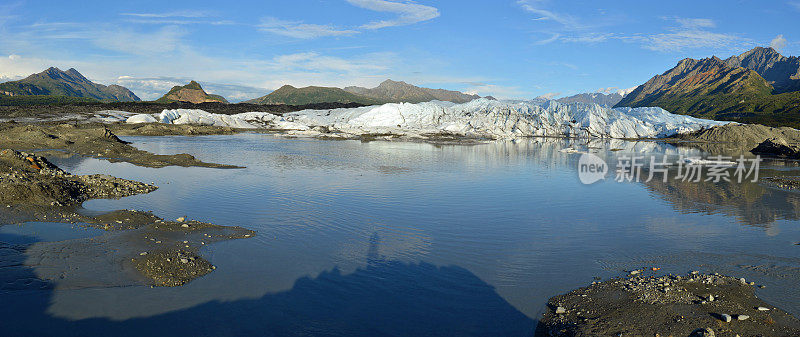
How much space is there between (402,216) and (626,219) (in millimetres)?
8561

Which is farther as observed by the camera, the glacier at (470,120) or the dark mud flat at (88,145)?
the glacier at (470,120)

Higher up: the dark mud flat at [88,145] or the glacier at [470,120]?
the glacier at [470,120]

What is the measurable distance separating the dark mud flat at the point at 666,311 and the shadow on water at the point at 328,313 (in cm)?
88

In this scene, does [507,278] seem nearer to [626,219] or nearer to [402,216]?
[402,216]

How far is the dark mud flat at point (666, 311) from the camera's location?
23.8 feet

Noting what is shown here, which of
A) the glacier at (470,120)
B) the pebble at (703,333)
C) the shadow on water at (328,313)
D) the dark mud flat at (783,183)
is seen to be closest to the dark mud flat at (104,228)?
the shadow on water at (328,313)

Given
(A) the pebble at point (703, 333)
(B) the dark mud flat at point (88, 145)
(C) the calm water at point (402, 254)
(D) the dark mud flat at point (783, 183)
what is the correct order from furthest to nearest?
1. (B) the dark mud flat at point (88, 145)
2. (D) the dark mud flat at point (783, 183)
3. (C) the calm water at point (402, 254)
4. (A) the pebble at point (703, 333)

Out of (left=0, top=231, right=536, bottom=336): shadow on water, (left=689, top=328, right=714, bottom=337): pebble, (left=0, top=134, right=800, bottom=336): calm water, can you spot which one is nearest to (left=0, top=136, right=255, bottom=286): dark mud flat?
(left=0, top=134, right=800, bottom=336): calm water

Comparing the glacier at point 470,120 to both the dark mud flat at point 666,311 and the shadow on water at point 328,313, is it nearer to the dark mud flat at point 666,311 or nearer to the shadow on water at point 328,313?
the shadow on water at point 328,313

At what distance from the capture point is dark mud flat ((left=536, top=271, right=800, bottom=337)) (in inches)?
286

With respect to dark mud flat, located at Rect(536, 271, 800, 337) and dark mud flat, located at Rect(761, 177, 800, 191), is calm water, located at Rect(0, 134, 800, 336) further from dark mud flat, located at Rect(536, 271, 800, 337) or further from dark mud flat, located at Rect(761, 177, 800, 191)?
dark mud flat, located at Rect(761, 177, 800, 191)

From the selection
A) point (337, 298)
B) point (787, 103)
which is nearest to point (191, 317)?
point (337, 298)

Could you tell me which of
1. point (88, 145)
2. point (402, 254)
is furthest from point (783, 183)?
point (88, 145)

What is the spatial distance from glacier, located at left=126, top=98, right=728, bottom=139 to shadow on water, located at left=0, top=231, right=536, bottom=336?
6477 centimetres
